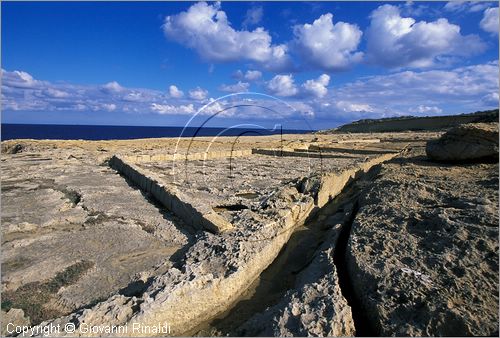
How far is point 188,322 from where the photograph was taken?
12.0 feet

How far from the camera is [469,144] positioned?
27.2 feet

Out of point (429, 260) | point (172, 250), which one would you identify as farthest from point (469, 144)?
point (172, 250)

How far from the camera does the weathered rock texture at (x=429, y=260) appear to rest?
2.99 m

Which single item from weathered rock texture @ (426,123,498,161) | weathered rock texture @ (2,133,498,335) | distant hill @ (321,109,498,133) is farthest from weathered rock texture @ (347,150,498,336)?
distant hill @ (321,109,498,133)

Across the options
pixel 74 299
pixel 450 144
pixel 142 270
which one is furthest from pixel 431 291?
pixel 450 144

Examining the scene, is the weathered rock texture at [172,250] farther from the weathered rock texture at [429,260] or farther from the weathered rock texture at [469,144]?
the weathered rock texture at [469,144]

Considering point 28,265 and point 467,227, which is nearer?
point 467,227

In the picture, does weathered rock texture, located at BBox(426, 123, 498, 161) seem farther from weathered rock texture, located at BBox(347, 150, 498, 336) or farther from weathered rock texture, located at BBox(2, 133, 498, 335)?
weathered rock texture, located at BBox(347, 150, 498, 336)

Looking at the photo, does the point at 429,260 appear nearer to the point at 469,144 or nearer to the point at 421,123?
the point at 469,144

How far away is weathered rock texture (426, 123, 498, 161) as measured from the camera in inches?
314

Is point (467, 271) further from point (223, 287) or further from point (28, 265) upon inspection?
point (28, 265)

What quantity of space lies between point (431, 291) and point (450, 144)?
6.81 meters

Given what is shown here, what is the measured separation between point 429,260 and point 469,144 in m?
5.86

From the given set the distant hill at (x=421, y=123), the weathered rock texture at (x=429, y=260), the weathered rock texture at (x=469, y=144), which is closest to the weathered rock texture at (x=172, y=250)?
the weathered rock texture at (x=429, y=260)
